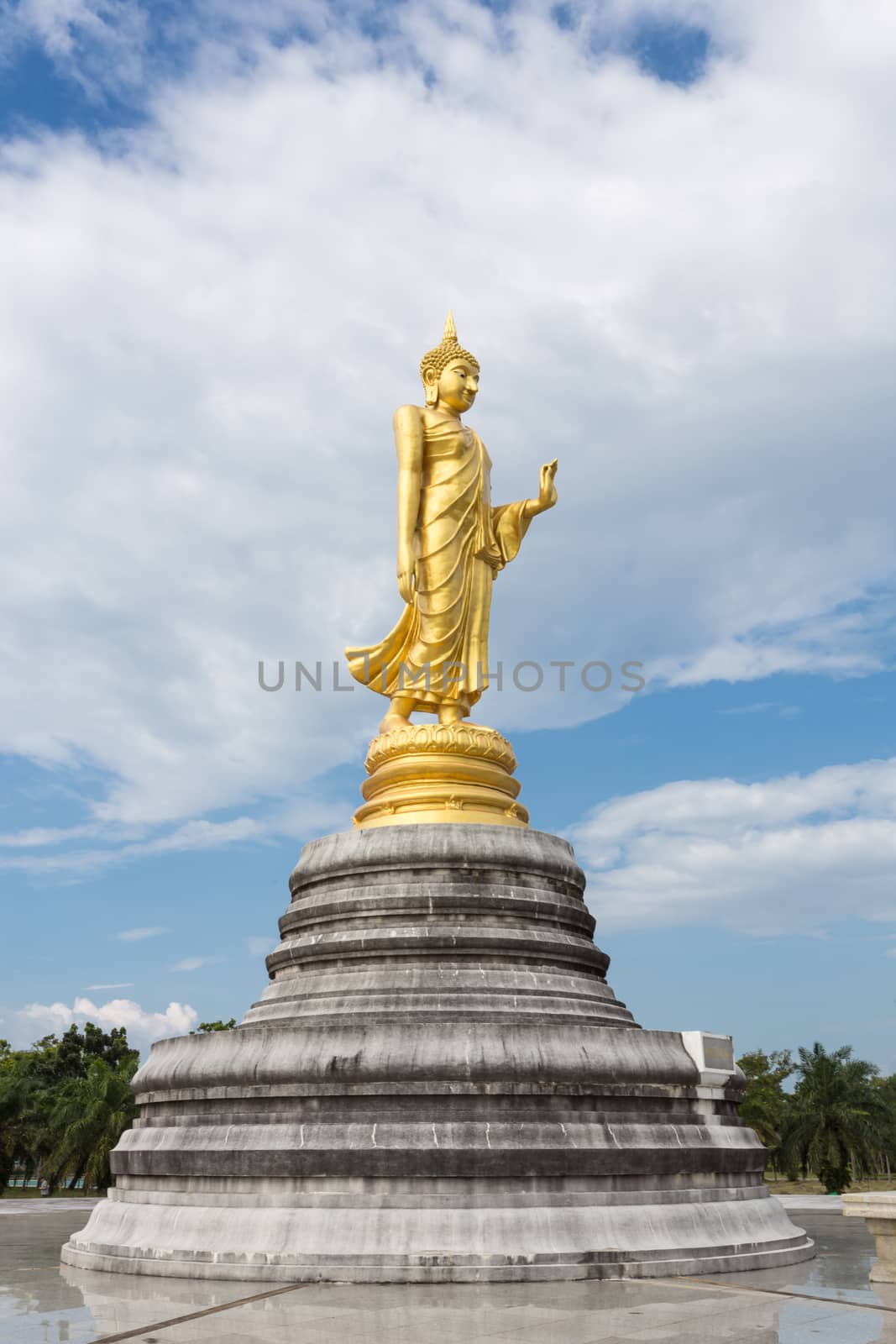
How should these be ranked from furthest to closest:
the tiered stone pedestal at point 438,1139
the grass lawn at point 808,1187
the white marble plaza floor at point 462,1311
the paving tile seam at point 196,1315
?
the grass lawn at point 808,1187 → the tiered stone pedestal at point 438,1139 → the paving tile seam at point 196,1315 → the white marble plaza floor at point 462,1311

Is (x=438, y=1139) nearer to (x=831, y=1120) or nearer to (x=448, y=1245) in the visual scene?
(x=448, y=1245)

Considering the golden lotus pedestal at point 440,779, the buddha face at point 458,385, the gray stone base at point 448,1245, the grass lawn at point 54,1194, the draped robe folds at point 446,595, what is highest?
the buddha face at point 458,385

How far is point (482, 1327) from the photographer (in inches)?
316

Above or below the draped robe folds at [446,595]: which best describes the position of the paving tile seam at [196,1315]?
below

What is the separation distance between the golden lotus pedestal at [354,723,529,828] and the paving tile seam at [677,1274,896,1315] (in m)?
6.80

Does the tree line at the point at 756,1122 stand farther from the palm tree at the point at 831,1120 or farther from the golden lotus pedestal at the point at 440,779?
the golden lotus pedestal at the point at 440,779

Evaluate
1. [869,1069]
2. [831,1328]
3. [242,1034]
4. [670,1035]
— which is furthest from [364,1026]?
[869,1069]

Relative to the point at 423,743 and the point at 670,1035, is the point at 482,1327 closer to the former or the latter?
the point at 670,1035

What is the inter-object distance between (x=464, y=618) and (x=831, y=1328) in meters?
11.7

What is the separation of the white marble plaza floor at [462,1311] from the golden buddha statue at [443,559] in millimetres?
8957

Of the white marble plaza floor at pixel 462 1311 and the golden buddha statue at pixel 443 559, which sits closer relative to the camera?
the white marble plaza floor at pixel 462 1311

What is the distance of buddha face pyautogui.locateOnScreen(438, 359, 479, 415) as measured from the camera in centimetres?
1869

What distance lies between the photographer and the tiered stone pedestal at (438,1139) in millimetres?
10492

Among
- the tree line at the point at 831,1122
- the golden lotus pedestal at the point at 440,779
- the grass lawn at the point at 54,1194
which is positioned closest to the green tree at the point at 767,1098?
the tree line at the point at 831,1122
